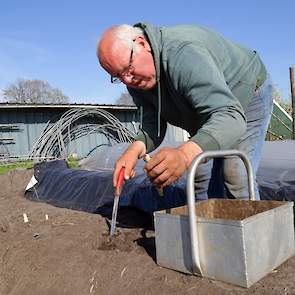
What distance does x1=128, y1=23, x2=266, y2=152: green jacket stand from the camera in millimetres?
1599

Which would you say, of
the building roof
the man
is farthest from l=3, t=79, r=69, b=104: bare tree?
the man

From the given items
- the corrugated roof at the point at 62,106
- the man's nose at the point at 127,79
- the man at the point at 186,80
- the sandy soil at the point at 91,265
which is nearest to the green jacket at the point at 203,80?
the man at the point at 186,80

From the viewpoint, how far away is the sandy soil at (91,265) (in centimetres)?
179

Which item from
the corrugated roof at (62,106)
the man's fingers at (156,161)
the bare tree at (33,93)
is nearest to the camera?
the man's fingers at (156,161)

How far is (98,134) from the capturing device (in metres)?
13.2

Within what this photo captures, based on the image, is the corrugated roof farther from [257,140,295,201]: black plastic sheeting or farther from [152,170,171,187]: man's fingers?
[152,170,171,187]: man's fingers

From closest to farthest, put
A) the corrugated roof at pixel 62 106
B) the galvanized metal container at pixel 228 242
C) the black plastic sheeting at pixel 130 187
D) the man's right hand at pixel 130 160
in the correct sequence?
the galvanized metal container at pixel 228 242
the man's right hand at pixel 130 160
the black plastic sheeting at pixel 130 187
the corrugated roof at pixel 62 106

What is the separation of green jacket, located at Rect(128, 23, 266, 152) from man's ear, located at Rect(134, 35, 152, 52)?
1.0 inches

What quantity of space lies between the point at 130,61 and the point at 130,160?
58 cm

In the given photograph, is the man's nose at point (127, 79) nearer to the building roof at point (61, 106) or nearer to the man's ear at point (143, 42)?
the man's ear at point (143, 42)

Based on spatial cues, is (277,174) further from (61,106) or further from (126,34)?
(61,106)

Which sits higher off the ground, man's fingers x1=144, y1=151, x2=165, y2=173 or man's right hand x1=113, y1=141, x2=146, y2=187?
man's fingers x1=144, y1=151, x2=165, y2=173

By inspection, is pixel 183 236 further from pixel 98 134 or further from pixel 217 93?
pixel 98 134

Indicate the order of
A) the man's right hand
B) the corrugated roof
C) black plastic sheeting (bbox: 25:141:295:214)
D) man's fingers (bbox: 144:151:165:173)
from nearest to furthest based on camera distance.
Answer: man's fingers (bbox: 144:151:165:173)
the man's right hand
black plastic sheeting (bbox: 25:141:295:214)
the corrugated roof
